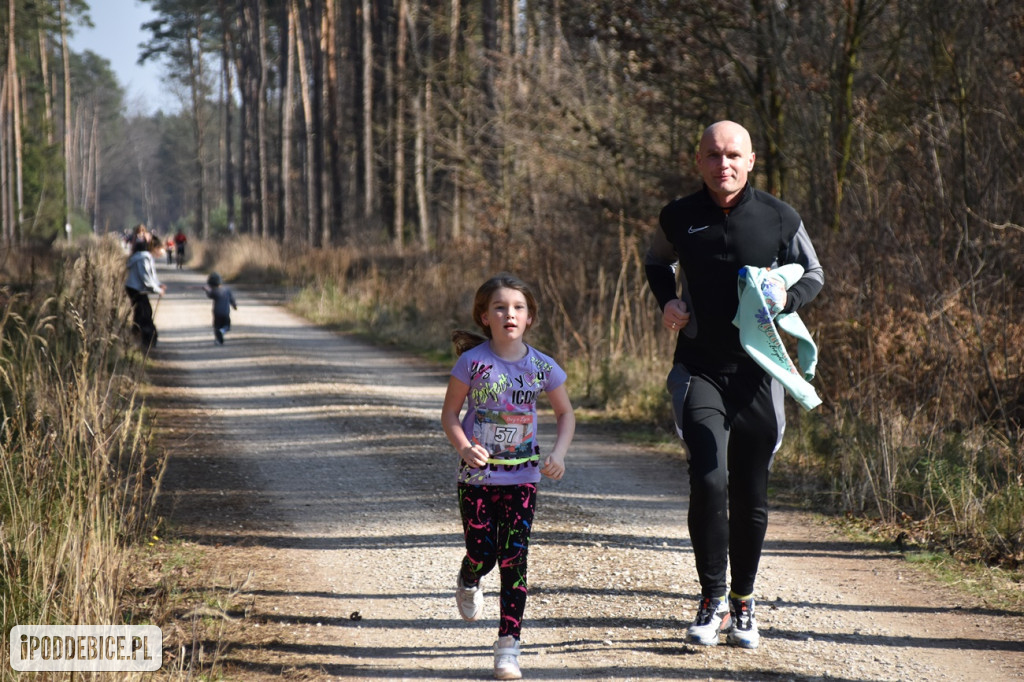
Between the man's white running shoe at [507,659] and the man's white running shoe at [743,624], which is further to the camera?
the man's white running shoe at [743,624]

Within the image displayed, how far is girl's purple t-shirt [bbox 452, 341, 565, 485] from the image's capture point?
12.9 ft

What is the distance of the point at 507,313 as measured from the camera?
12.9 ft

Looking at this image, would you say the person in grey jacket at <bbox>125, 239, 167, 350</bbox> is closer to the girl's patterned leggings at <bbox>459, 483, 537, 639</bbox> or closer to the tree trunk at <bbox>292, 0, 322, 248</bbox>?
the girl's patterned leggings at <bbox>459, 483, 537, 639</bbox>

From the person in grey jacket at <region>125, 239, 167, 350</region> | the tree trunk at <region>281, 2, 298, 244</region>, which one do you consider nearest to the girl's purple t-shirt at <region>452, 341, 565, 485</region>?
the person in grey jacket at <region>125, 239, 167, 350</region>

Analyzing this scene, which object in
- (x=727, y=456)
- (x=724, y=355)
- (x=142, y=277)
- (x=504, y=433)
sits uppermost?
(x=142, y=277)

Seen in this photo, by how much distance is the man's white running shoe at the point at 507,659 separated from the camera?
13.0 feet

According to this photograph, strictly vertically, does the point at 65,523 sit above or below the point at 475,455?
below

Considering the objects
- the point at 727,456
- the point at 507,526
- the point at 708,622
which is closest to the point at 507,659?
the point at 507,526

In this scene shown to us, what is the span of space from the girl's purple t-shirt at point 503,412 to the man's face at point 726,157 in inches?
38.1

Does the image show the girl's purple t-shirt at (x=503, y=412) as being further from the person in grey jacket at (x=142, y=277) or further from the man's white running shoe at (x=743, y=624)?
the person in grey jacket at (x=142, y=277)

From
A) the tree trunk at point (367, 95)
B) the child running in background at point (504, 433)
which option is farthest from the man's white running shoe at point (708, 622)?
the tree trunk at point (367, 95)

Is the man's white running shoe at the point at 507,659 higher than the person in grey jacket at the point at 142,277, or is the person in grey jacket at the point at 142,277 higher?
the person in grey jacket at the point at 142,277

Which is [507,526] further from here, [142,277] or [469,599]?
[142,277]

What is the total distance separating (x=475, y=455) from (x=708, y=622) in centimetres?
130
